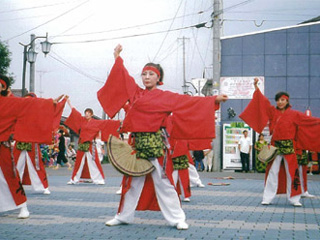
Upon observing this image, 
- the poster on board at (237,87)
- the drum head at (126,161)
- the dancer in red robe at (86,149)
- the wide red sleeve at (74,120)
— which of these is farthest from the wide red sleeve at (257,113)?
the poster on board at (237,87)

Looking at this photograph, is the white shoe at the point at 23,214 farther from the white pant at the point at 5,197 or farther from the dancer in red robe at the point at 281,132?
the dancer in red robe at the point at 281,132

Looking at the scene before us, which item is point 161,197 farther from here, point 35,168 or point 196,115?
point 35,168

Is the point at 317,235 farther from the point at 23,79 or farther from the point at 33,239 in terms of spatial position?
the point at 23,79

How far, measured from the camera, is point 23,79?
78.4 feet

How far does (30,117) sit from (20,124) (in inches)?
6.2

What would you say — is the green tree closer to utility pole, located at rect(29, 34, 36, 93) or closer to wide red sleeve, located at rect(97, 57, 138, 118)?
utility pole, located at rect(29, 34, 36, 93)

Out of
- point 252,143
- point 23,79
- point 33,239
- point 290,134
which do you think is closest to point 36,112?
point 33,239

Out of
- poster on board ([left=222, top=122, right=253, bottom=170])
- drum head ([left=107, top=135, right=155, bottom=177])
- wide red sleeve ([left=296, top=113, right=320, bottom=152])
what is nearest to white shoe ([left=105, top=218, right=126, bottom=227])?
drum head ([left=107, top=135, right=155, bottom=177])

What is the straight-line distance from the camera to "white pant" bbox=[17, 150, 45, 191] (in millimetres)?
10195

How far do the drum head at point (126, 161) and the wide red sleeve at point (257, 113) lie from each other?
10.6ft

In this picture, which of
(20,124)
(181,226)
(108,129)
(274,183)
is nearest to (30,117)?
(20,124)

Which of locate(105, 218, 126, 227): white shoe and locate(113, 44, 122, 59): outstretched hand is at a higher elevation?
locate(113, 44, 122, 59): outstretched hand

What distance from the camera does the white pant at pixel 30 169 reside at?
10195 mm

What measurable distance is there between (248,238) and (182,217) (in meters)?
0.88
